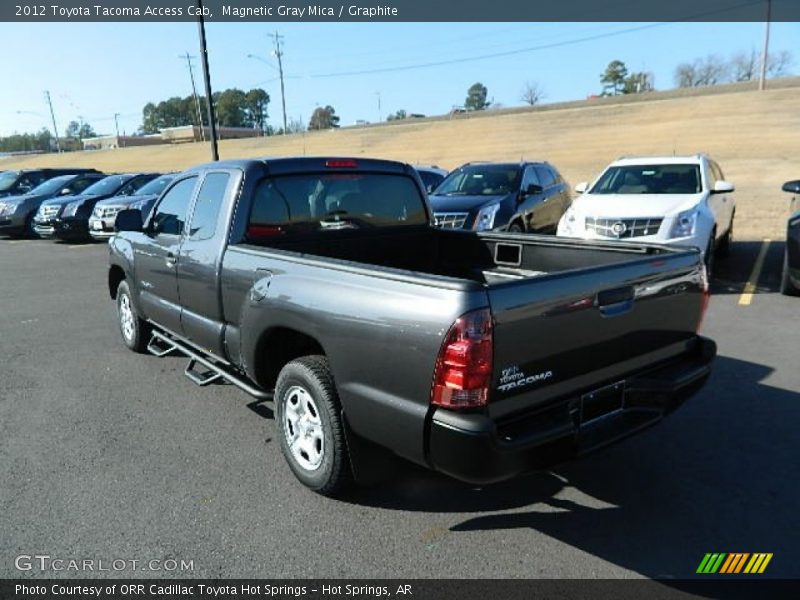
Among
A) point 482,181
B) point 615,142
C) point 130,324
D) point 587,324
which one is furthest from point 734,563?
point 615,142

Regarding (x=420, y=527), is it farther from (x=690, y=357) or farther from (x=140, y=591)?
(x=690, y=357)

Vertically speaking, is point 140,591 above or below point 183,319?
below

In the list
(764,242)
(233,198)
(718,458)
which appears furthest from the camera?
(764,242)

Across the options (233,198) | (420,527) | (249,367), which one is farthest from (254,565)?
(233,198)

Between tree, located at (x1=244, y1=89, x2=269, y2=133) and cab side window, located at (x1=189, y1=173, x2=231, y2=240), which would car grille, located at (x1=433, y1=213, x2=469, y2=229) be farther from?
tree, located at (x1=244, y1=89, x2=269, y2=133)

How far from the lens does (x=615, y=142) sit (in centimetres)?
4238

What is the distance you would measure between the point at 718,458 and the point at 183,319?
3.83m

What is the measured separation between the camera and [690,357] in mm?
3533

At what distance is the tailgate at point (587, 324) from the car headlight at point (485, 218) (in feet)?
18.9

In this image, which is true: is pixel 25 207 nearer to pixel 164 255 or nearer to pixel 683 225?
pixel 164 255

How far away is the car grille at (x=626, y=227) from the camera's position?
7.65 m

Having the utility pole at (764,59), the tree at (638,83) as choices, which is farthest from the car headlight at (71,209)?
the tree at (638,83)

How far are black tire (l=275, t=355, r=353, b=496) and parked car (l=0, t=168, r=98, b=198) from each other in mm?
20383

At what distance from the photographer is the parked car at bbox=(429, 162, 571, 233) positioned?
927 cm
